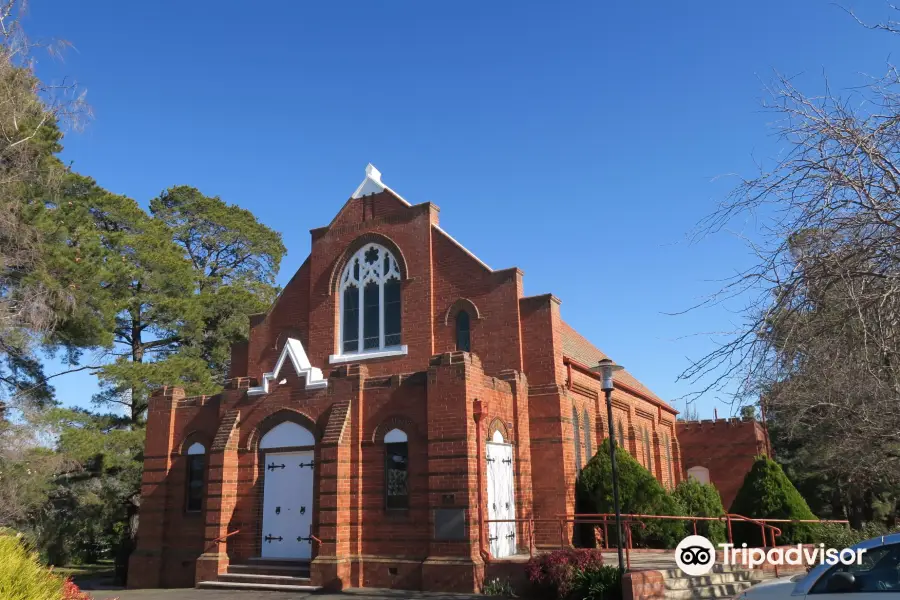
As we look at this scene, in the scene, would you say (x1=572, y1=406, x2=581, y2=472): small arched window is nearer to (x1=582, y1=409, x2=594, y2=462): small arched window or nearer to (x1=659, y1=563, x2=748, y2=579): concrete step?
(x1=582, y1=409, x2=594, y2=462): small arched window

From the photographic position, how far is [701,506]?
21.2 m

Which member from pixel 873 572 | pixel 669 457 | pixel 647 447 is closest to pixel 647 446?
pixel 647 447

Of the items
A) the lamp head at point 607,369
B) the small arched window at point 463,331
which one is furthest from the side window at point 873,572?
the small arched window at point 463,331

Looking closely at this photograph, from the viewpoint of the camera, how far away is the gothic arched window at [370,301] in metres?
22.5

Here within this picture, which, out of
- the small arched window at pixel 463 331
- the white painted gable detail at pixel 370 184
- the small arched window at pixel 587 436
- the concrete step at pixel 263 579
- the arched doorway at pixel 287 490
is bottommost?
the concrete step at pixel 263 579

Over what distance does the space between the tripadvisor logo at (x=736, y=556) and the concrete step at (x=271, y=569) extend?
8887mm

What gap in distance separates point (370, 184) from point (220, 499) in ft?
34.9

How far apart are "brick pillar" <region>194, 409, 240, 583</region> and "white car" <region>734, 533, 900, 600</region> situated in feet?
49.3

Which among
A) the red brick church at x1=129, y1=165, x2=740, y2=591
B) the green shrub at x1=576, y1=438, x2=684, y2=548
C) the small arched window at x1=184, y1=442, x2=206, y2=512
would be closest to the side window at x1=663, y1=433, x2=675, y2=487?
the red brick church at x1=129, y1=165, x2=740, y2=591

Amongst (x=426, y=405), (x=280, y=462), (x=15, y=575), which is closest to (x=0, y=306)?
(x=280, y=462)

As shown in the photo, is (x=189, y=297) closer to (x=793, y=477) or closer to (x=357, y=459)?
(x=357, y=459)

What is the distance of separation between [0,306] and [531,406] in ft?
48.3

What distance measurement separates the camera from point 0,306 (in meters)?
19.5

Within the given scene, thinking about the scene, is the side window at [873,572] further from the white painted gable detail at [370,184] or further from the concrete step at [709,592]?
the white painted gable detail at [370,184]
